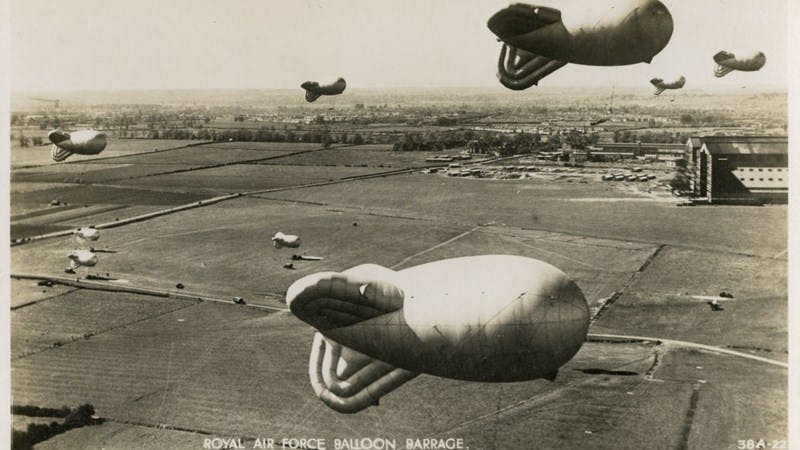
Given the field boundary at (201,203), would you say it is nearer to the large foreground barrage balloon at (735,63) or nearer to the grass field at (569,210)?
the grass field at (569,210)

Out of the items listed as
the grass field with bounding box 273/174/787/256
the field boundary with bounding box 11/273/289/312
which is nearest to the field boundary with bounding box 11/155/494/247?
the grass field with bounding box 273/174/787/256

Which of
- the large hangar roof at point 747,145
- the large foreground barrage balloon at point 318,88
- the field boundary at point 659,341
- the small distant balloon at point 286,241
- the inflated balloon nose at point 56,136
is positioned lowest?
the field boundary at point 659,341

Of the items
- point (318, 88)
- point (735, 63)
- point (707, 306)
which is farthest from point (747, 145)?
point (318, 88)

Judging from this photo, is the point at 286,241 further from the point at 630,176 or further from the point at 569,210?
the point at 630,176

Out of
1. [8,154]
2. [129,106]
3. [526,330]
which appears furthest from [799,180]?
[129,106]

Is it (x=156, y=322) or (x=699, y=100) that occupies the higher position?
(x=699, y=100)

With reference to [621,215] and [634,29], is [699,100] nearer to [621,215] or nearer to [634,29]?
[621,215]

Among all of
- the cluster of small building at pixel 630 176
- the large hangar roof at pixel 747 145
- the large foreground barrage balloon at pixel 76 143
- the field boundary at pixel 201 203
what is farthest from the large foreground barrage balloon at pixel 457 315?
the cluster of small building at pixel 630 176
